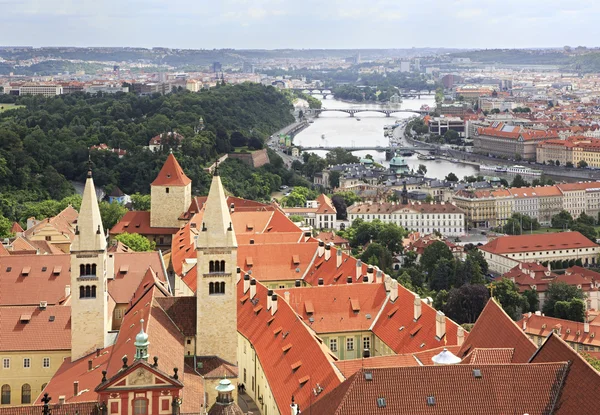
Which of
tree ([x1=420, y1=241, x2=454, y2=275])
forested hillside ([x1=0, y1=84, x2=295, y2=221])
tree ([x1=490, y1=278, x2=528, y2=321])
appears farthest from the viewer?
forested hillside ([x1=0, y1=84, x2=295, y2=221])

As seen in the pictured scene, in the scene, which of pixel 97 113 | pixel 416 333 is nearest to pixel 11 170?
pixel 97 113

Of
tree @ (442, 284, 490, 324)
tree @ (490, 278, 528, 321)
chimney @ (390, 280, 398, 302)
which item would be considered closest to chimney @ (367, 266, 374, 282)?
chimney @ (390, 280, 398, 302)

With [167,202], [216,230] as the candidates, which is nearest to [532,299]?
[167,202]

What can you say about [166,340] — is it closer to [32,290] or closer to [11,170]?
[32,290]

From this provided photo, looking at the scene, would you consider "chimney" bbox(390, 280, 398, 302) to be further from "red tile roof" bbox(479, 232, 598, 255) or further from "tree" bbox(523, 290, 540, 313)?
"red tile roof" bbox(479, 232, 598, 255)

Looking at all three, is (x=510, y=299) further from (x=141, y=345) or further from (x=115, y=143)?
(x=115, y=143)

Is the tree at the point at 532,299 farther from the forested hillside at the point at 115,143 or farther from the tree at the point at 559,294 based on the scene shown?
the forested hillside at the point at 115,143
